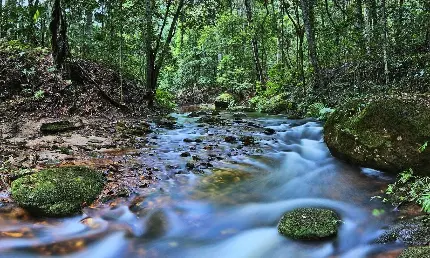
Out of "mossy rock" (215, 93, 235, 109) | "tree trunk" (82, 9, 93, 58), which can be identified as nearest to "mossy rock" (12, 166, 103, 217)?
Result: "tree trunk" (82, 9, 93, 58)

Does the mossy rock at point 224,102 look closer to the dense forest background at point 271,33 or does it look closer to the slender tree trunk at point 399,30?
the dense forest background at point 271,33

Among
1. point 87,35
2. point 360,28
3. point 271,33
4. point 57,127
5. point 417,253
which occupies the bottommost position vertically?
point 417,253

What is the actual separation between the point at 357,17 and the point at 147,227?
14467mm

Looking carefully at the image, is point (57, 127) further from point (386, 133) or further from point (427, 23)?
point (427, 23)

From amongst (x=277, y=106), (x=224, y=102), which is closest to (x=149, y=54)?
(x=277, y=106)

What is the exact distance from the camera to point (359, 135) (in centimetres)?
607

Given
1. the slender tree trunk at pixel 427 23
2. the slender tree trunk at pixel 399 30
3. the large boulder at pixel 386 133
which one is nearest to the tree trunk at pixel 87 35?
the slender tree trunk at pixel 399 30

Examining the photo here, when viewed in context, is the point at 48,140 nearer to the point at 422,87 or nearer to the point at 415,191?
the point at 415,191

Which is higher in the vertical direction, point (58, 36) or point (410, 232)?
point (58, 36)

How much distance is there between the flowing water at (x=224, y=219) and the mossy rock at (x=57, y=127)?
8.64ft

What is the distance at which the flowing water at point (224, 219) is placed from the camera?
12.9 ft

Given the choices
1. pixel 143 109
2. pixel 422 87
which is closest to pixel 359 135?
pixel 422 87

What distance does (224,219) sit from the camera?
470 cm

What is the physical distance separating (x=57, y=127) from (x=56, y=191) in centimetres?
403
